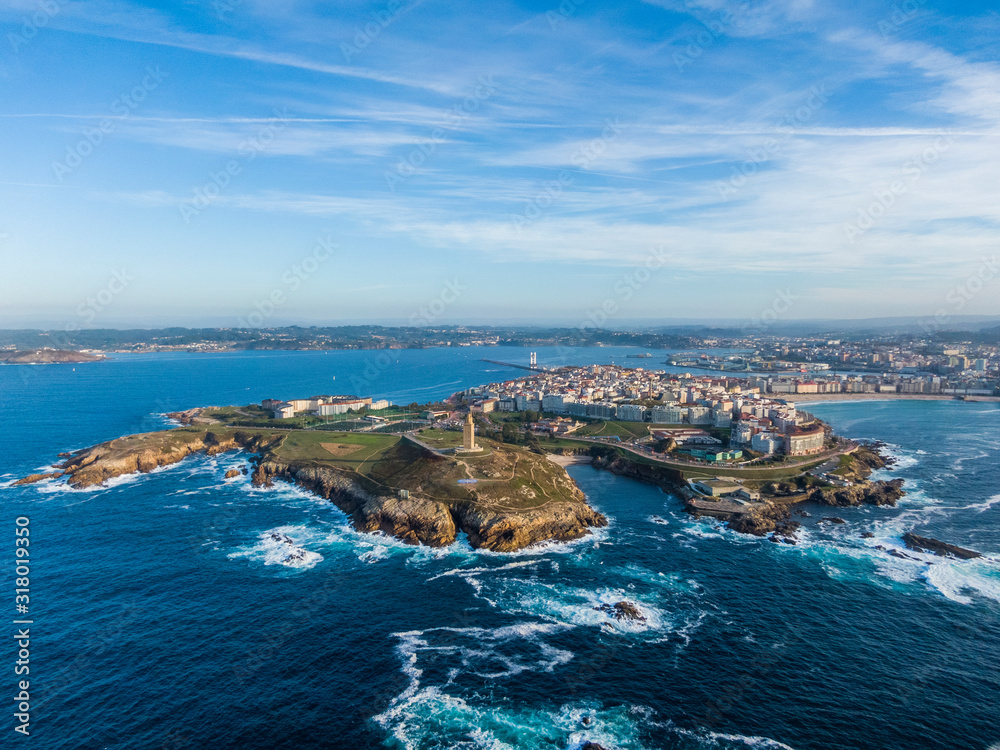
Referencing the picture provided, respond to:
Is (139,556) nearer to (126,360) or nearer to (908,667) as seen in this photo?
(908,667)

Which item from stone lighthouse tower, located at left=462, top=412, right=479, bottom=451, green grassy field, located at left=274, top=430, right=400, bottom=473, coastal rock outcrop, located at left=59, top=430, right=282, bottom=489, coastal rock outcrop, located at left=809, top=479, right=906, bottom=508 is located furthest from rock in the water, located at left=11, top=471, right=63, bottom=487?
coastal rock outcrop, located at left=809, top=479, right=906, bottom=508

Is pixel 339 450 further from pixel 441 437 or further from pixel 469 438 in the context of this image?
pixel 469 438

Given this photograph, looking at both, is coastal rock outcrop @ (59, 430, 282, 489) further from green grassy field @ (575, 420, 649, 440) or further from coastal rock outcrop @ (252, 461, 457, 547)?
green grassy field @ (575, 420, 649, 440)

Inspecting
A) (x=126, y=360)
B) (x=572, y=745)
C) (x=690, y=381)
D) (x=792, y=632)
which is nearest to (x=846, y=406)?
(x=690, y=381)

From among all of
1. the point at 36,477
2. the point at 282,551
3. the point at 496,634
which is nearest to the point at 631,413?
the point at 282,551

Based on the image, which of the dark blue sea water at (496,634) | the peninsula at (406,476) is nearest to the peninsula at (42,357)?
the peninsula at (406,476)
